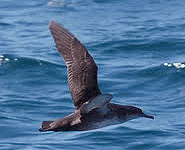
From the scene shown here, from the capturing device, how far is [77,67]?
30.7ft

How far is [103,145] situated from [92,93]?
331cm

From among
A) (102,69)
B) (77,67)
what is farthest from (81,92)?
(102,69)

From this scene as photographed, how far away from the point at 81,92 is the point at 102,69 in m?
6.35

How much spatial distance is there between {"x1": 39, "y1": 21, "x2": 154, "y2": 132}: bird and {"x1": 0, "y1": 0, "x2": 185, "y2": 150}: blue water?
2677mm

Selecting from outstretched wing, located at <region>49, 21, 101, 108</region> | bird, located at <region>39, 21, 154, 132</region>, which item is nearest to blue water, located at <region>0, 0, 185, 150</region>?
bird, located at <region>39, 21, 154, 132</region>

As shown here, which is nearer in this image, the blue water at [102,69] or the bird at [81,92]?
the bird at [81,92]

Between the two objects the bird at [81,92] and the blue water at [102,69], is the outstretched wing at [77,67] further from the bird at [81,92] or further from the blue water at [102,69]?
the blue water at [102,69]

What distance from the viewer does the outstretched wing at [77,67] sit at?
30.2ft

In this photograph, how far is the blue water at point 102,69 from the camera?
1264 cm

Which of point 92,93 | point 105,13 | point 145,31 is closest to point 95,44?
point 145,31

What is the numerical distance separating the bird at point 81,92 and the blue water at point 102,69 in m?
2.68

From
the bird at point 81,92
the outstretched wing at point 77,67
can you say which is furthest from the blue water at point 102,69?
the outstretched wing at point 77,67

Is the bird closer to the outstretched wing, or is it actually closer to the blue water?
the outstretched wing

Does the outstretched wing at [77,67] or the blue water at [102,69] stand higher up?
the outstretched wing at [77,67]
